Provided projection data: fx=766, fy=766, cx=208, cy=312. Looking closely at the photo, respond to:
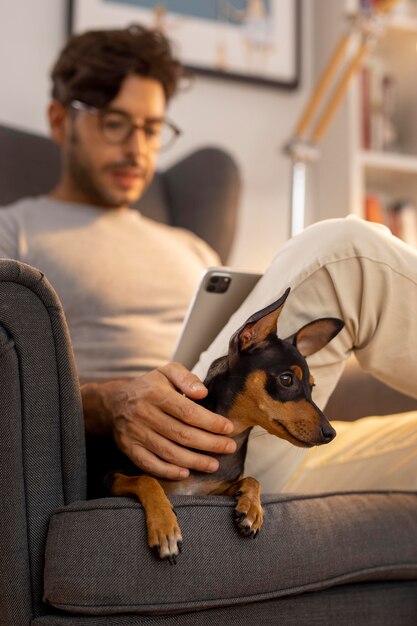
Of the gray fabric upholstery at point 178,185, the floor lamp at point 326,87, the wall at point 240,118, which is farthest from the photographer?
the wall at point 240,118

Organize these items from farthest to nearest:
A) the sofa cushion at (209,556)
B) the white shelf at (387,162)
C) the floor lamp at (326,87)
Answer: the white shelf at (387,162)
the floor lamp at (326,87)
the sofa cushion at (209,556)

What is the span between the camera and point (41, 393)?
87 centimetres

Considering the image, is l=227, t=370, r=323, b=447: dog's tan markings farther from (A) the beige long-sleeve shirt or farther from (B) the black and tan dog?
(A) the beige long-sleeve shirt

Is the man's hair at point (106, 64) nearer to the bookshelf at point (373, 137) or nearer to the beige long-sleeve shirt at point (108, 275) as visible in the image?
the beige long-sleeve shirt at point (108, 275)

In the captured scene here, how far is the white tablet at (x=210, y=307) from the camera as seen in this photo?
988mm

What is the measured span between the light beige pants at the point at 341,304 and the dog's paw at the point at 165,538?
0.67 feet

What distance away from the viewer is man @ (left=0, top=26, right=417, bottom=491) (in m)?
0.92

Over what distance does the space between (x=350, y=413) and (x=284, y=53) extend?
1535mm

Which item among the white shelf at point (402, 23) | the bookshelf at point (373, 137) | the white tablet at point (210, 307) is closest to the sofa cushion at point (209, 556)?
the white tablet at point (210, 307)

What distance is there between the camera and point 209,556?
0.84 meters

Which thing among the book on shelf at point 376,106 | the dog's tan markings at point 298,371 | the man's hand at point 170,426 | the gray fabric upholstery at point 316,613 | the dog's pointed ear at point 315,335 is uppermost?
the book on shelf at point 376,106

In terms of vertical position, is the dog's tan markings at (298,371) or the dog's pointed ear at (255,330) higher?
the dog's pointed ear at (255,330)

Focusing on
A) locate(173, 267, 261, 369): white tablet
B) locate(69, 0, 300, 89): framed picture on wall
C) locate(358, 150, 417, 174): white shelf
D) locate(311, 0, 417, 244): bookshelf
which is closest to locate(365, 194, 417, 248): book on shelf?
locate(311, 0, 417, 244): bookshelf

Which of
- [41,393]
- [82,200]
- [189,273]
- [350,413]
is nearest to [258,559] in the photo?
[41,393]
